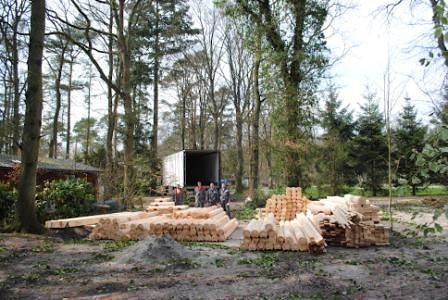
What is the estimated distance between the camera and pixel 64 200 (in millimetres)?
15336

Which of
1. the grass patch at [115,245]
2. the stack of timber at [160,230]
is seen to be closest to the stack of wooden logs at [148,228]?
the stack of timber at [160,230]

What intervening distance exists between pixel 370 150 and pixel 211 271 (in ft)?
83.9

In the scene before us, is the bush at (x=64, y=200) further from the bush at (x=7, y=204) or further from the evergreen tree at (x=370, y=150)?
the evergreen tree at (x=370, y=150)

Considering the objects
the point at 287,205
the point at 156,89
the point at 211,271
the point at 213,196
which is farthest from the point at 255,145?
the point at 211,271

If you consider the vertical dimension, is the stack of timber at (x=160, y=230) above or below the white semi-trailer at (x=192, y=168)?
below

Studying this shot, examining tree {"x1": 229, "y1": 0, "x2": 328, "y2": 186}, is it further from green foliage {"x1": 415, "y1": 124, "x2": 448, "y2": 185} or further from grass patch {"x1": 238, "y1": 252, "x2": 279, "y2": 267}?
green foliage {"x1": 415, "y1": 124, "x2": 448, "y2": 185}

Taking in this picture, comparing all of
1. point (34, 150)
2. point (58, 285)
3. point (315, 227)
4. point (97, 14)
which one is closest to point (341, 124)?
point (97, 14)

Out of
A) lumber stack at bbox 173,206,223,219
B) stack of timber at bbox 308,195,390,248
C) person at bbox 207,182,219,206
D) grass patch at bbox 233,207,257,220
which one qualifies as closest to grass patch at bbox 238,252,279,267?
stack of timber at bbox 308,195,390,248

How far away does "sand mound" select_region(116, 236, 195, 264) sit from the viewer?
9172 mm

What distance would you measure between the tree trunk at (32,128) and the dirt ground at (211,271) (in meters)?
1.09

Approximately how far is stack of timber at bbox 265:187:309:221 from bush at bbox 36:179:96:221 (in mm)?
7569

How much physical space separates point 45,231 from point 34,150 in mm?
2441

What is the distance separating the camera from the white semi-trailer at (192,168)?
26.4 metres

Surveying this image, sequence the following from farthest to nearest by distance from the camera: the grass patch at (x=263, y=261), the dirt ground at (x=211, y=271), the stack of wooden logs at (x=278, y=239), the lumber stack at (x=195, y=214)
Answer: the lumber stack at (x=195, y=214), the stack of wooden logs at (x=278, y=239), the grass patch at (x=263, y=261), the dirt ground at (x=211, y=271)
